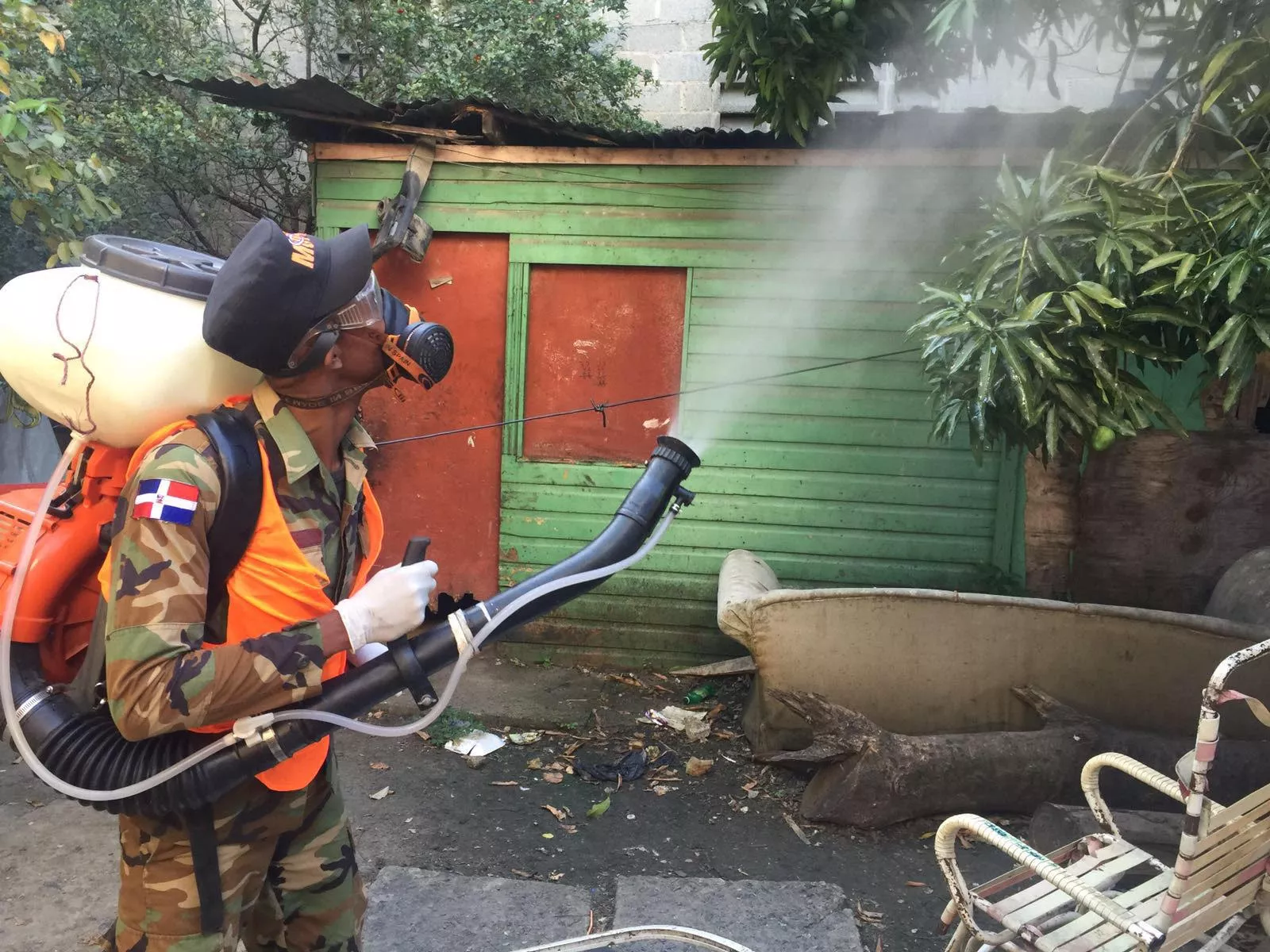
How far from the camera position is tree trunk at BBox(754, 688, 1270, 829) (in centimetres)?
399

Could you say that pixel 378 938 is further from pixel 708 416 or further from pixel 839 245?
pixel 839 245

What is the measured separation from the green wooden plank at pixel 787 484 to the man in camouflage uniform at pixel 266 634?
12.2ft

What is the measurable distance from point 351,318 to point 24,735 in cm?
107

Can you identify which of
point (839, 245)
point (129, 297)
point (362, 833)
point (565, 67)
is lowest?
point (362, 833)

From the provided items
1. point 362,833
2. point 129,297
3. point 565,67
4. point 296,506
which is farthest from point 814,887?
point 565,67

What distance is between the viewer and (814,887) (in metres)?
3.62

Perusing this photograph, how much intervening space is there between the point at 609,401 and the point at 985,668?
287cm

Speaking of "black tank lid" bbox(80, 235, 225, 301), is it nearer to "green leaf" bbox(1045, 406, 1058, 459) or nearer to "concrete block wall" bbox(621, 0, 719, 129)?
"green leaf" bbox(1045, 406, 1058, 459)

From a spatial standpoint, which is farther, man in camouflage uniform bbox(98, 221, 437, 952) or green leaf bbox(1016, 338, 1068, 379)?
green leaf bbox(1016, 338, 1068, 379)

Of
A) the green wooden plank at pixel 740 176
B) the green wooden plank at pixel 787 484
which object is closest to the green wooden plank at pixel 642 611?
the green wooden plank at pixel 787 484

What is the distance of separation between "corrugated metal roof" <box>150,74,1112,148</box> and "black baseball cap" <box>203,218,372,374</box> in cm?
364

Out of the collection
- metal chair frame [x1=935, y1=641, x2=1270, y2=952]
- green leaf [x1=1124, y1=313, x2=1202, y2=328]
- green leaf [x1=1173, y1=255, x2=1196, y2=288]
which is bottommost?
metal chair frame [x1=935, y1=641, x2=1270, y2=952]

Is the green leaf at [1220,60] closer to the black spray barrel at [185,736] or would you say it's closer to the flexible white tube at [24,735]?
the black spray barrel at [185,736]

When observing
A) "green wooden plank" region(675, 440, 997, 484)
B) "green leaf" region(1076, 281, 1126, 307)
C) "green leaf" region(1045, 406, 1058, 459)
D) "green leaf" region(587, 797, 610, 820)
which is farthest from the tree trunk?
"green leaf" region(1076, 281, 1126, 307)
